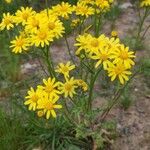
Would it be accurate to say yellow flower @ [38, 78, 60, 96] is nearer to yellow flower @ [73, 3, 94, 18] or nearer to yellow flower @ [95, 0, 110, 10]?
yellow flower @ [73, 3, 94, 18]

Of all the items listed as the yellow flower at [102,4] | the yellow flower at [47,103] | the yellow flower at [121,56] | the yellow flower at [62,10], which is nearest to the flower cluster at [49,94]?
the yellow flower at [47,103]

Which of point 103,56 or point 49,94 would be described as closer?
point 103,56

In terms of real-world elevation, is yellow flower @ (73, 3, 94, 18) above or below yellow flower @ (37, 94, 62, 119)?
above

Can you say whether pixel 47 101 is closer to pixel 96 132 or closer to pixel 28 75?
pixel 96 132

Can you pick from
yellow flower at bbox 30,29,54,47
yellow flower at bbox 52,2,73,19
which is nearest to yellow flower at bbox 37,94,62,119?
yellow flower at bbox 30,29,54,47

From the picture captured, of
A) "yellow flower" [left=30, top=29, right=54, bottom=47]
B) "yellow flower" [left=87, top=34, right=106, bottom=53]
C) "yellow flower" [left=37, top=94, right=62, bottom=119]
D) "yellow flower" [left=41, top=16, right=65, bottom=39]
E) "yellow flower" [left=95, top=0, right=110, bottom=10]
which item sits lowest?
"yellow flower" [left=37, top=94, right=62, bottom=119]

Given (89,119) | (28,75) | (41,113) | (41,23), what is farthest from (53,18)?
(28,75)

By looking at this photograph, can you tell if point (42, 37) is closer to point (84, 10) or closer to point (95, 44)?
point (95, 44)

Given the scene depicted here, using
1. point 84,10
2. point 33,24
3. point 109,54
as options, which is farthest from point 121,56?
point 84,10
